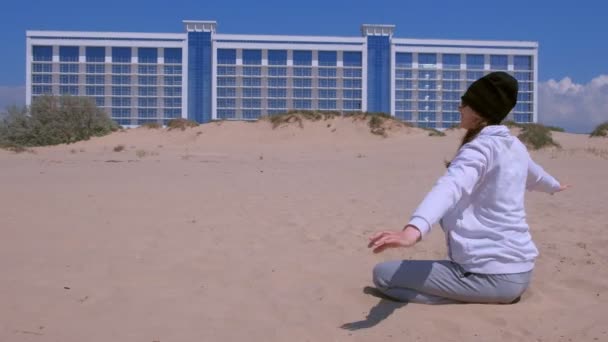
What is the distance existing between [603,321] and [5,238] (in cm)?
445

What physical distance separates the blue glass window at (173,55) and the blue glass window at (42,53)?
13.4m

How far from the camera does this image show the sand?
117 inches

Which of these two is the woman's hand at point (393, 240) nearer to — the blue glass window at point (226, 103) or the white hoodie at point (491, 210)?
the white hoodie at point (491, 210)

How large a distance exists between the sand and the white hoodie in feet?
1.02

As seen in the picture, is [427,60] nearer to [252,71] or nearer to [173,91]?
[252,71]

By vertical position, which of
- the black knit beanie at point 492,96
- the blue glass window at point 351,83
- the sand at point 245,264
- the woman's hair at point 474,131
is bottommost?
the sand at point 245,264

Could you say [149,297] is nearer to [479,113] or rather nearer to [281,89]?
[479,113]

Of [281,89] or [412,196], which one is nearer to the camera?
[412,196]

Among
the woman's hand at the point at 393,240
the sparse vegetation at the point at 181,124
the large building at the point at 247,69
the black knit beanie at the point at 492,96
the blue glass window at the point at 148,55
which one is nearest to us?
the woman's hand at the point at 393,240

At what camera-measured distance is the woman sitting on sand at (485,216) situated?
9.35ft

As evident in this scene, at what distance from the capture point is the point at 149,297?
3432 mm

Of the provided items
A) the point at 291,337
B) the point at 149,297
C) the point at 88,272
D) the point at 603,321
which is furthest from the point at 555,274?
the point at 88,272

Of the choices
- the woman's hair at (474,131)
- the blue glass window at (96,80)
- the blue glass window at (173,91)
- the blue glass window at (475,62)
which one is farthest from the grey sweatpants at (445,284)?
the blue glass window at (475,62)

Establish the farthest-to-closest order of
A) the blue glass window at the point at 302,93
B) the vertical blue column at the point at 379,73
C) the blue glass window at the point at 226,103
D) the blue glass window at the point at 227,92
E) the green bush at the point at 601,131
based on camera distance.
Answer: the blue glass window at the point at 302,93 → the blue glass window at the point at 226,103 → the blue glass window at the point at 227,92 → the vertical blue column at the point at 379,73 → the green bush at the point at 601,131
